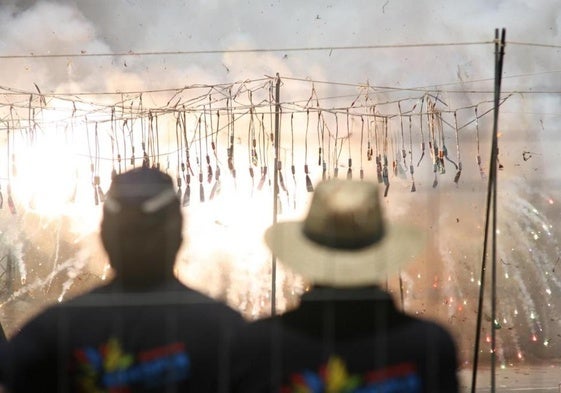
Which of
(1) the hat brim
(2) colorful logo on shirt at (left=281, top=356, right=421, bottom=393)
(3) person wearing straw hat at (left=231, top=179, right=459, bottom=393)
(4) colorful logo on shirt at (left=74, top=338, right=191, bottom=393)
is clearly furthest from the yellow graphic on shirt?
(1) the hat brim

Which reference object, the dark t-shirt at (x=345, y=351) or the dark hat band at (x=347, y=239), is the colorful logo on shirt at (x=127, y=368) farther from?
the dark hat band at (x=347, y=239)

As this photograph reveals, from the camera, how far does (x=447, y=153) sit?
3.01 metres

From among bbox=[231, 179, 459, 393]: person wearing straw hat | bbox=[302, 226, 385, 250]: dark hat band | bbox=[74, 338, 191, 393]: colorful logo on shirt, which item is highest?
bbox=[302, 226, 385, 250]: dark hat band

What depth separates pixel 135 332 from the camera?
1.85 meters

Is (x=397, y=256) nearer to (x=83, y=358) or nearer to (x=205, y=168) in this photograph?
(x=83, y=358)

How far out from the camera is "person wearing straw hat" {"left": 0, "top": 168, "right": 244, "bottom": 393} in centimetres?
174

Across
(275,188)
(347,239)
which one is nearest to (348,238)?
(347,239)

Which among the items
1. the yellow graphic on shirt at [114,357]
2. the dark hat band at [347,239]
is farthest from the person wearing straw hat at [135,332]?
the dark hat band at [347,239]

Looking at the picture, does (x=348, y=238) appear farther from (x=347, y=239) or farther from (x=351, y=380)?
(x=351, y=380)

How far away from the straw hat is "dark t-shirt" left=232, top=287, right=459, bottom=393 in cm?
8

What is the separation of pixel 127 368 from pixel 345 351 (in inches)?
22.2

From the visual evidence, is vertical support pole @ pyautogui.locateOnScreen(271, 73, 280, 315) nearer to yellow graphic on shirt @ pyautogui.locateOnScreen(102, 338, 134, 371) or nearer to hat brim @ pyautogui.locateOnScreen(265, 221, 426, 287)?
hat brim @ pyautogui.locateOnScreen(265, 221, 426, 287)

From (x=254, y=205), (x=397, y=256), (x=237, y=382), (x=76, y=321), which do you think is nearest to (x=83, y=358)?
(x=76, y=321)

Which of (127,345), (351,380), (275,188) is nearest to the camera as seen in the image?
(351,380)
